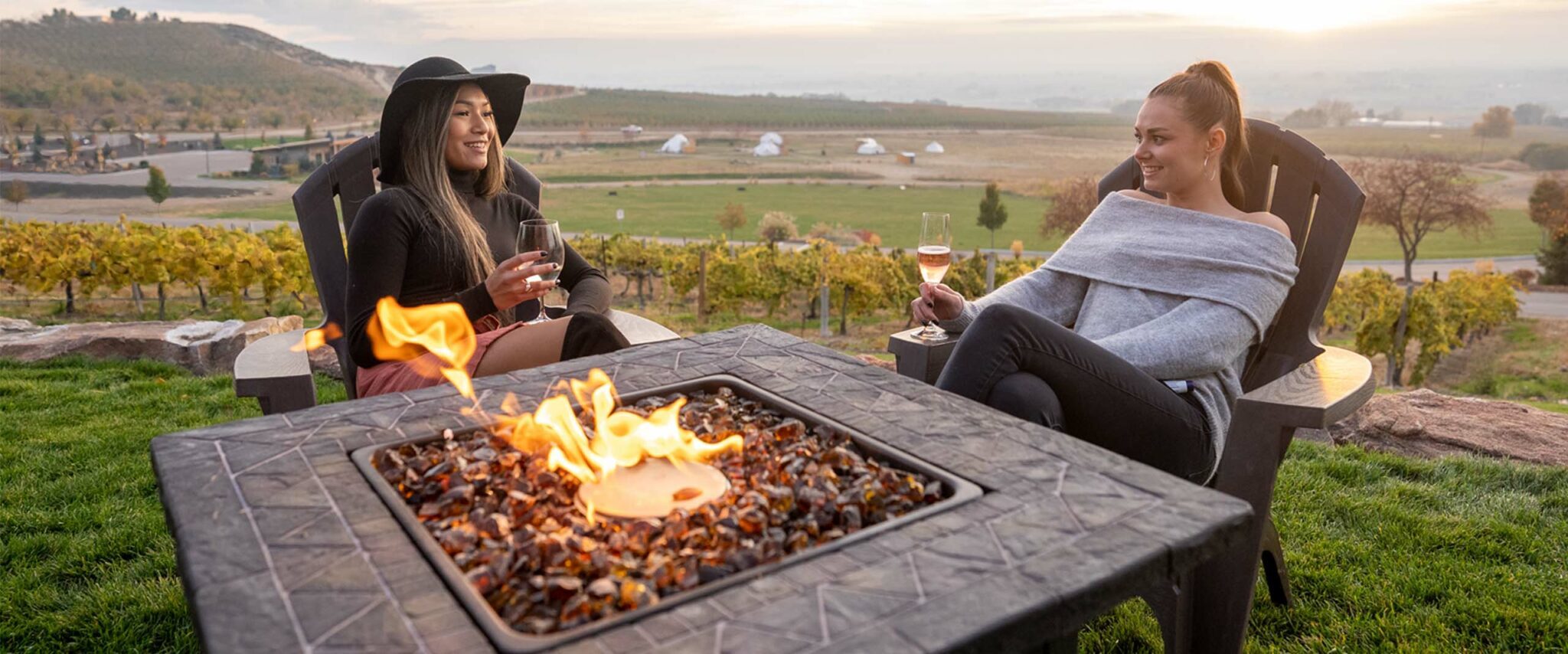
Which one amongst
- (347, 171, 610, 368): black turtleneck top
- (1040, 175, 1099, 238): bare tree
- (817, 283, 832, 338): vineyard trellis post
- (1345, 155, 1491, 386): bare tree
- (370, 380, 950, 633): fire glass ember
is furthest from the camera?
(1040, 175, 1099, 238): bare tree

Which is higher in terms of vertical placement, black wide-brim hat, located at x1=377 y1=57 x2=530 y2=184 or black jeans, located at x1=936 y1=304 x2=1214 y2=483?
black wide-brim hat, located at x1=377 y1=57 x2=530 y2=184

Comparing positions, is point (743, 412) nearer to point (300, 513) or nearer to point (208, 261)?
point (300, 513)

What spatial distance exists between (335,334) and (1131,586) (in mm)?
2450

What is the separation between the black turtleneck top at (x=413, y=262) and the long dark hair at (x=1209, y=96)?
1.69 m

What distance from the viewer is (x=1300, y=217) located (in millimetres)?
2668

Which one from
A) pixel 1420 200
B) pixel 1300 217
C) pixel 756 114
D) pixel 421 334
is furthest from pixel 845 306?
pixel 756 114

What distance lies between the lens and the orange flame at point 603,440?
4.86ft

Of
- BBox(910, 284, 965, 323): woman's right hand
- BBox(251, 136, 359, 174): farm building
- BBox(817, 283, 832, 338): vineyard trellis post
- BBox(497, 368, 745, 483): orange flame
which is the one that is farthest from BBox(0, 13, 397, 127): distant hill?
BBox(497, 368, 745, 483): orange flame

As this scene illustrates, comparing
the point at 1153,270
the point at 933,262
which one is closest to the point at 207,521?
the point at 933,262

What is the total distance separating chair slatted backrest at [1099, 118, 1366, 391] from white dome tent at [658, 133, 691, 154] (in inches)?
2756

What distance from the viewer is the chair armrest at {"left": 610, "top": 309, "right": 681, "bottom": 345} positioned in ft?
8.80

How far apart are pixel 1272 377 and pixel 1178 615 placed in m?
0.80

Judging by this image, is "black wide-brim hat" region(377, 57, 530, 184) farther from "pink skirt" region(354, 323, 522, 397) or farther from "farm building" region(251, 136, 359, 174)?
"farm building" region(251, 136, 359, 174)

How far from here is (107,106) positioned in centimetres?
3734
